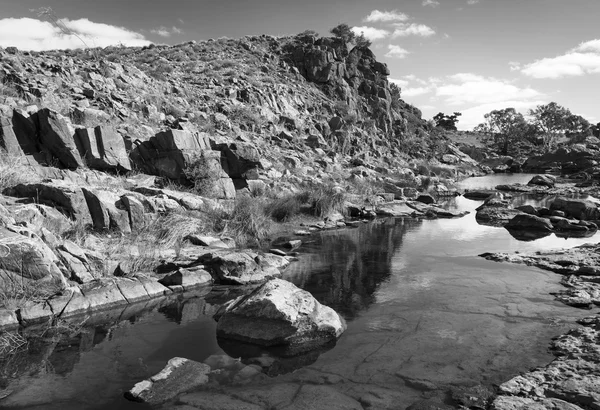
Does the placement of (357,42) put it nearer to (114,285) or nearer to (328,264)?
(328,264)

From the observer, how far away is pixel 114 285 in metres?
9.37

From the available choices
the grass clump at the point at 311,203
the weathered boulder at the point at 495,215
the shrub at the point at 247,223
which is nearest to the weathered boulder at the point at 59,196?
the shrub at the point at 247,223

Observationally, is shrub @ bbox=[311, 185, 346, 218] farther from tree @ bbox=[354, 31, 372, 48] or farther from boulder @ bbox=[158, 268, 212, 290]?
tree @ bbox=[354, 31, 372, 48]

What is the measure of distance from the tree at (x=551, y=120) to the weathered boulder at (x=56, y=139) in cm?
8994

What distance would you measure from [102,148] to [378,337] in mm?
12921

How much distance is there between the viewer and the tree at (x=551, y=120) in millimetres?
87938

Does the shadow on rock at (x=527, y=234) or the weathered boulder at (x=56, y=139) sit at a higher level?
the weathered boulder at (x=56, y=139)

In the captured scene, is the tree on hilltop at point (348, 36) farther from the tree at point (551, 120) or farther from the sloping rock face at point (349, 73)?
the tree at point (551, 120)

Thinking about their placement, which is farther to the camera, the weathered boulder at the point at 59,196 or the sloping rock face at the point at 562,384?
the weathered boulder at the point at 59,196

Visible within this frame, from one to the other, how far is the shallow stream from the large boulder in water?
Result: 13.1 inches

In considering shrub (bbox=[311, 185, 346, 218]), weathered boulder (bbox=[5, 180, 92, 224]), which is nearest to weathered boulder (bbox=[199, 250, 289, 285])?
weathered boulder (bbox=[5, 180, 92, 224])

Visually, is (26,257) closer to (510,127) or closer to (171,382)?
(171,382)

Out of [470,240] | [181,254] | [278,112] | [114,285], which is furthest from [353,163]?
[114,285]

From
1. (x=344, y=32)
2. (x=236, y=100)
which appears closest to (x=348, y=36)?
(x=344, y=32)
